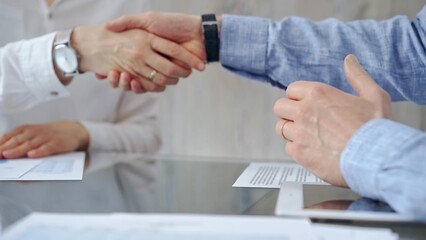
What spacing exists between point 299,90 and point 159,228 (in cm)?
32

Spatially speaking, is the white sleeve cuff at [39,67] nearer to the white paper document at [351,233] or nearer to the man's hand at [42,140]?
the man's hand at [42,140]

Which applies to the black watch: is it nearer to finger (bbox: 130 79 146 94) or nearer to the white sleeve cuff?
finger (bbox: 130 79 146 94)

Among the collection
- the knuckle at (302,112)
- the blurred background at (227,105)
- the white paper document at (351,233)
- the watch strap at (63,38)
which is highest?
the watch strap at (63,38)

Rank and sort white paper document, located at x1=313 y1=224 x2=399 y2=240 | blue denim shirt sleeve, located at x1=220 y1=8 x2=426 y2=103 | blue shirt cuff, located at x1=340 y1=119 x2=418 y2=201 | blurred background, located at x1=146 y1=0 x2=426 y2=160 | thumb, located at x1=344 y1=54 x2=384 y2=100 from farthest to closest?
1. blurred background, located at x1=146 y1=0 x2=426 y2=160
2. blue denim shirt sleeve, located at x1=220 y1=8 x2=426 y2=103
3. thumb, located at x1=344 y1=54 x2=384 y2=100
4. blue shirt cuff, located at x1=340 y1=119 x2=418 y2=201
5. white paper document, located at x1=313 y1=224 x2=399 y2=240

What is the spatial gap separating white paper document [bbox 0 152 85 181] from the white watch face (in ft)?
0.71

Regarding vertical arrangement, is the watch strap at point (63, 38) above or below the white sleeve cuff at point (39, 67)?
above

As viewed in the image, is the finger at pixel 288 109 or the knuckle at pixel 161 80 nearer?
the finger at pixel 288 109

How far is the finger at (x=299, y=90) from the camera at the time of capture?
0.71 metres

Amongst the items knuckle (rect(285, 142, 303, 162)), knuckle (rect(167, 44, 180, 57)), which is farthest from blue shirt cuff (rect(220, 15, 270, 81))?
knuckle (rect(285, 142, 303, 162))

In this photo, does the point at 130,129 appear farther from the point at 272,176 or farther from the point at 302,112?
the point at 302,112

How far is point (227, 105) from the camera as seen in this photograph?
76.5 inches

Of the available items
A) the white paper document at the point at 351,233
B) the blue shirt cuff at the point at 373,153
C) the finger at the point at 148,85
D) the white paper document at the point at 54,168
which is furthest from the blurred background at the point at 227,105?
the white paper document at the point at 351,233

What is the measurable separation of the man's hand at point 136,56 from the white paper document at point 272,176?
339 millimetres

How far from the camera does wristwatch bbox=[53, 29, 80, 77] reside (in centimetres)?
124
